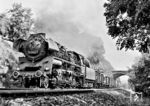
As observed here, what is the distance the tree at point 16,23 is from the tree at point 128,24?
1963cm

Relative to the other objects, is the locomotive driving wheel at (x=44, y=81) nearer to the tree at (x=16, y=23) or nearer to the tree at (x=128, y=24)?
the tree at (x=128, y=24)

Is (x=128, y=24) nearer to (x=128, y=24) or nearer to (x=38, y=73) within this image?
(x=128, y=24)

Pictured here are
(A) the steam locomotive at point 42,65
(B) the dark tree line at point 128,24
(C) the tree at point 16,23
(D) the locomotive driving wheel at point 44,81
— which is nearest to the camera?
Result: (B) the dark tree line at point 128,24

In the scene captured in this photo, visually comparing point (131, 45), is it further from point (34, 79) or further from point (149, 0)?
point (34, 79)

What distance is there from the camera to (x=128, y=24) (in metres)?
14.2

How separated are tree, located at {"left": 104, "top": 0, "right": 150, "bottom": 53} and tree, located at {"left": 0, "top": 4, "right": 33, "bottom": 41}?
1963 cm

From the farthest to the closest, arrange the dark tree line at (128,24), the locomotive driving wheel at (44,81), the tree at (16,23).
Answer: the tree at (16,23)
the locomotive driving wheel at (44,81)
the dark tree line at (128,24)

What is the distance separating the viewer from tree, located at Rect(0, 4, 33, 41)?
3241 centimetres

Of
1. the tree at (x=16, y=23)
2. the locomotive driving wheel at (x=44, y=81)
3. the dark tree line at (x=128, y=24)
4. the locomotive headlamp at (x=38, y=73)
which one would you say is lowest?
the locomotive driving wheel at (x=44, y=81)

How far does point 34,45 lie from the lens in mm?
16922

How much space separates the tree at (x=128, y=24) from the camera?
12.0 meters

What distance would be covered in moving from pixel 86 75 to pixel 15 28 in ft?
52.7

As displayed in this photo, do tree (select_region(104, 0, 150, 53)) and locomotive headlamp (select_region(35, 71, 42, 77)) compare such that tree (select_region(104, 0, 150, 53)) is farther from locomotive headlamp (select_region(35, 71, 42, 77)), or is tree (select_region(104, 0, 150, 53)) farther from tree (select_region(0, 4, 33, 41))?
tree (select_region(0, 4, 33, 41))

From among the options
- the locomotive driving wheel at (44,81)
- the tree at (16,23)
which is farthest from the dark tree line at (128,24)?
the tree at (16,23)
